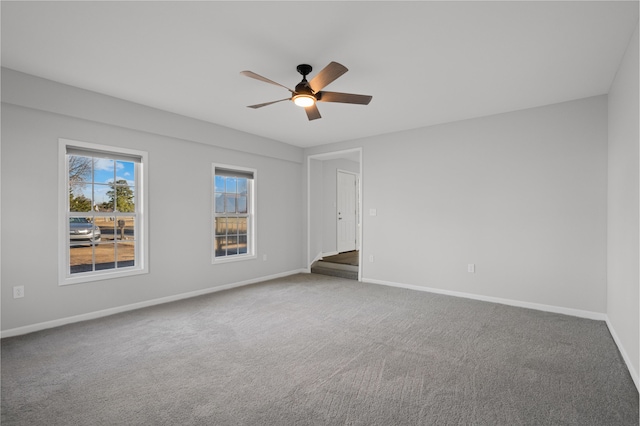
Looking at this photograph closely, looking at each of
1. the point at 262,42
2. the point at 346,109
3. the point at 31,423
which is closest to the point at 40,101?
the point at 262,42

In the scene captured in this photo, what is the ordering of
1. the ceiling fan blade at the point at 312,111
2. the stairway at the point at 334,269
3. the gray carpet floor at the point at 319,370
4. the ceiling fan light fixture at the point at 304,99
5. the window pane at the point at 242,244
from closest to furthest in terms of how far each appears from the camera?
the gray carpet floor at the point at 319,370, the ceiling fan light fixture at the point at 304,99, the ceiling fan blade at the point at 312,111, the window pane at the point at 242,244, the stairway at the point at 334,269

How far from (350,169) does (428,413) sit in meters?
6.60

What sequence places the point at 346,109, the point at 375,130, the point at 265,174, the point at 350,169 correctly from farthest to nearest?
the point at 350,169 → the point at 265,174 → the point at 375,130 → the point at 346,109

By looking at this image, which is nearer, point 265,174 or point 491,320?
point 491,320

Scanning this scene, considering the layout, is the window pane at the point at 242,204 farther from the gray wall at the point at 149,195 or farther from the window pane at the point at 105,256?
the window pane at the point at 105,256

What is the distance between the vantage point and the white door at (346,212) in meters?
7.78

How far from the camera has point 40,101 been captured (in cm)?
326

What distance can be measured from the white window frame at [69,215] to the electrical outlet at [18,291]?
31 centimetres

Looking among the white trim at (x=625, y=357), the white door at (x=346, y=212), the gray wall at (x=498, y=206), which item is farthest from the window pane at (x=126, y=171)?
the white trim at (x=625, y=357)

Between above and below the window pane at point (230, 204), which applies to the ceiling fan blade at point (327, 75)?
above

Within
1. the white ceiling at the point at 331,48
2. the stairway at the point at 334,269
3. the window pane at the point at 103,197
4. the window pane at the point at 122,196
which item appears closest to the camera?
the white ceiling at the point at 331,48

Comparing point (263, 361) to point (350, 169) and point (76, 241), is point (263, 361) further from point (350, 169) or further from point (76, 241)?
point (350, 169)

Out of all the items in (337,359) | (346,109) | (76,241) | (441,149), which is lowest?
(337,359)

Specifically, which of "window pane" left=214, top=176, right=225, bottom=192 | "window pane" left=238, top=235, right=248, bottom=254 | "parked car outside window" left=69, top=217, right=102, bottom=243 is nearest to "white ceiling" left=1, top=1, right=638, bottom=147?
"window pane" left=214, top=176, right=225, bottom=192
